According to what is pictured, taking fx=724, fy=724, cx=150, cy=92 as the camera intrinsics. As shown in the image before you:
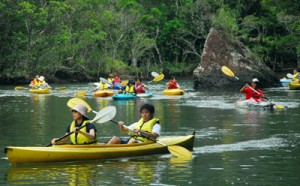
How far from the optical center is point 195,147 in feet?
48.9

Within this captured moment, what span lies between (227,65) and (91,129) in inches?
1118

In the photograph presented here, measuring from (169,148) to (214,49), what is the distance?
92.4 feet

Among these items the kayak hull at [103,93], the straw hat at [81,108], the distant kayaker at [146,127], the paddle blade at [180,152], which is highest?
the straw hat at [81,108]

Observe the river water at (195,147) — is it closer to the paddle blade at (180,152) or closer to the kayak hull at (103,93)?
the paddle blade at (180,152)

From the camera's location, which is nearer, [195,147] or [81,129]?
[81,129]

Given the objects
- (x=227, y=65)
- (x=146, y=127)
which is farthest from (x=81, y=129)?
(x=227, y=65)

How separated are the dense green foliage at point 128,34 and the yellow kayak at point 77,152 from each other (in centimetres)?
2908

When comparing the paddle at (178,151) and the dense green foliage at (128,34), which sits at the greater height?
the dense green foliage at (128,34)

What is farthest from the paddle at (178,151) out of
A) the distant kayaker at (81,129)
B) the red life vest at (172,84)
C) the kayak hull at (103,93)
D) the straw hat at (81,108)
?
the red life vest at (172,84)

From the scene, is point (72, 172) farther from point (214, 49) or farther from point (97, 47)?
point (97, 47)

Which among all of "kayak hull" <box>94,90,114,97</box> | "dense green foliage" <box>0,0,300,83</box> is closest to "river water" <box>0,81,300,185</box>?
"kayak hull" <box>94,90,114,97</box>

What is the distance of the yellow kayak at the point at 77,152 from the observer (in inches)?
473

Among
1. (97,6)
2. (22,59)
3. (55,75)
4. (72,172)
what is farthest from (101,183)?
(97,6)

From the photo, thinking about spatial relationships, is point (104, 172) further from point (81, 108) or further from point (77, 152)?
point (81, 108)
